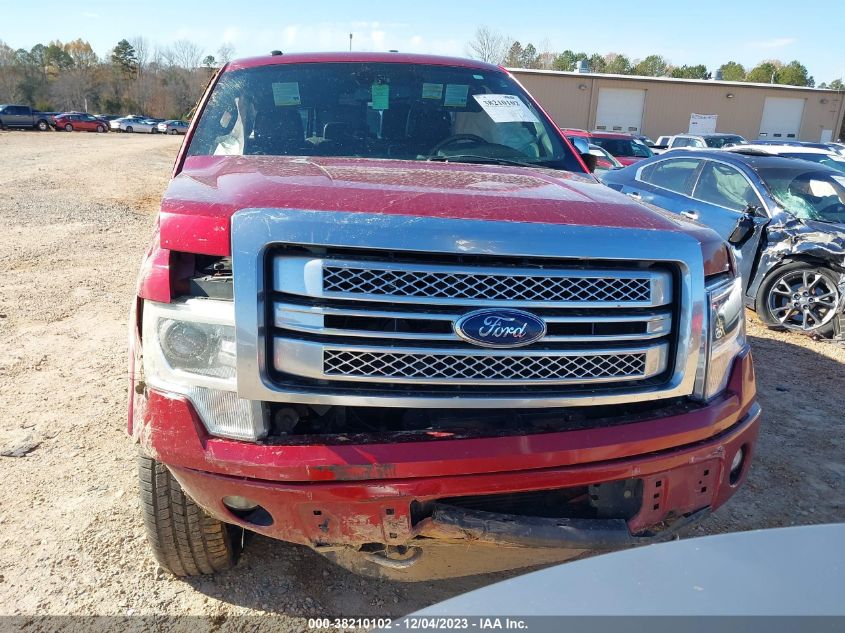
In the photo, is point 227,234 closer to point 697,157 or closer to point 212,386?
point 212,386

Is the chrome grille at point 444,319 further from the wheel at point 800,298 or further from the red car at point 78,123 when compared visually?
the red car at point 78,123

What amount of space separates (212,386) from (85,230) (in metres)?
9.14

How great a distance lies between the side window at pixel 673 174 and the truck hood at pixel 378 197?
5.12m

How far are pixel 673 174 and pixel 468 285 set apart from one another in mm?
6538

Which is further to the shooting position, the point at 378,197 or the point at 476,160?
the point at 476,160

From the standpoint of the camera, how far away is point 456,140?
332 cm

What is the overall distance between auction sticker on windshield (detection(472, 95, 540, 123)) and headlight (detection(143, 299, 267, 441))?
2189mm

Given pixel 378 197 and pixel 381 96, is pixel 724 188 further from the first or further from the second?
pixel 378 197

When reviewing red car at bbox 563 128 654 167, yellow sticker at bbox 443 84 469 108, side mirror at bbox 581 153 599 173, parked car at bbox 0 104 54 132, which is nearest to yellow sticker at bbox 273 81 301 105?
yellow sticker at bbox 443 84 469 108

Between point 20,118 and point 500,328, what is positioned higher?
point 500,328

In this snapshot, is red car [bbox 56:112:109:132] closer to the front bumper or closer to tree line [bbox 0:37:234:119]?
tree line [bbox 0:37:234:119]

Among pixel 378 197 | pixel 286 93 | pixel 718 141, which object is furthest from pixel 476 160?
pixel 718 141

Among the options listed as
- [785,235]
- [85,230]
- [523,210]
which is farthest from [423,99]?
[85,230]

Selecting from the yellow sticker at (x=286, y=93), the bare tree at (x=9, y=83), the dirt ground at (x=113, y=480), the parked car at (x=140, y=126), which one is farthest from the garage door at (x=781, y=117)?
the bare tree at (x=9, y=83)
